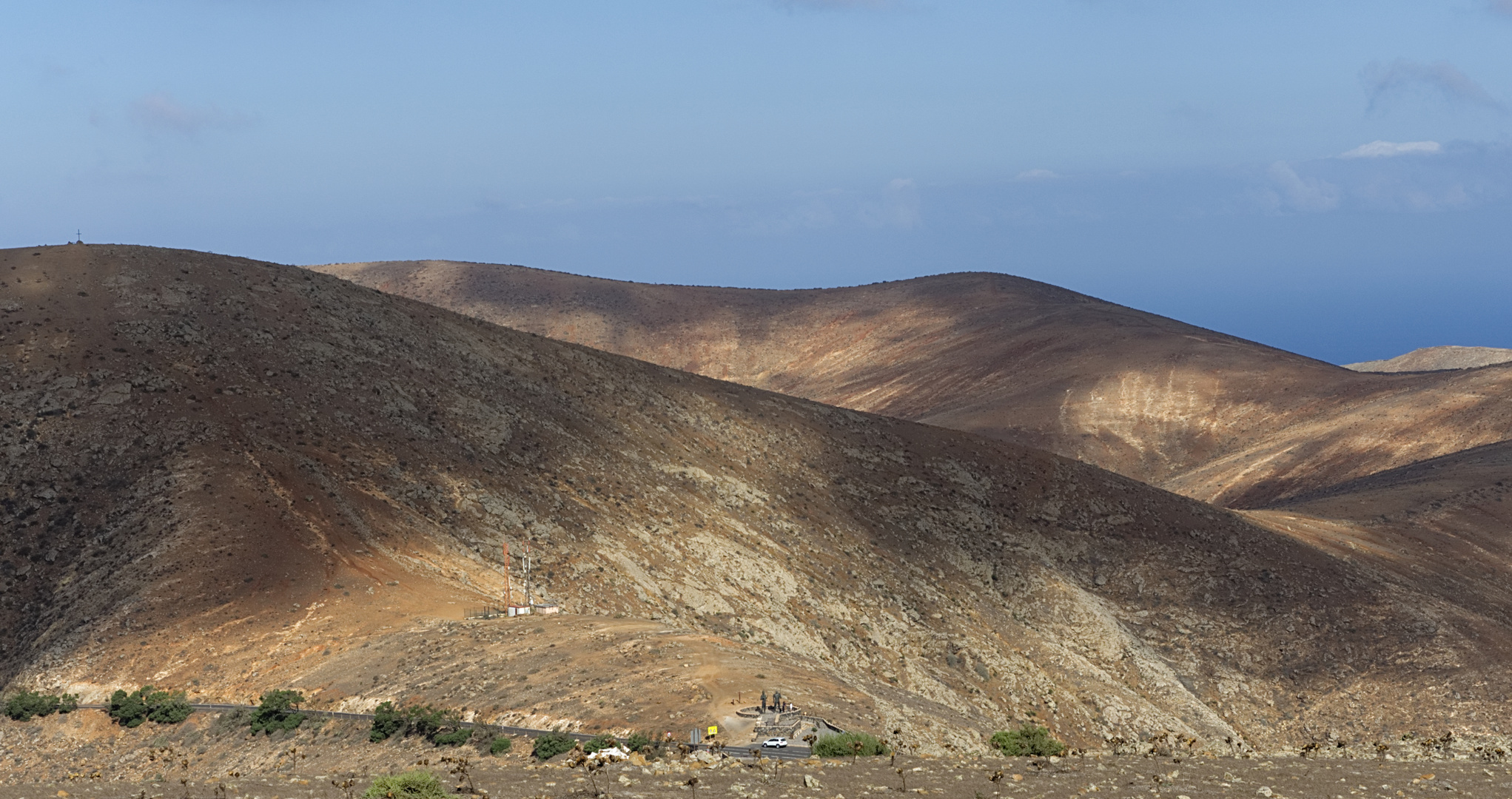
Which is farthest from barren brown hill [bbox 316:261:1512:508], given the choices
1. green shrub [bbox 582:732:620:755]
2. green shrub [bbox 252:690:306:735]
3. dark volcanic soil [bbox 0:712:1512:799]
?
green shrub [bbox 582:732:620:755]

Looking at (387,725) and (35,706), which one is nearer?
(387,725)

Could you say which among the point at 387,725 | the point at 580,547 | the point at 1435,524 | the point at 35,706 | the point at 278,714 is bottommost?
the point at 35,706

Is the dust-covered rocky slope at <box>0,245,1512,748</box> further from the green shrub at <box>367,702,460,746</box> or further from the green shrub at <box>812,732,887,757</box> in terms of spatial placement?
the green shrub at <box>812,732,887,757</box>

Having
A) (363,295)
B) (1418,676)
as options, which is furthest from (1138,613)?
(363,295)

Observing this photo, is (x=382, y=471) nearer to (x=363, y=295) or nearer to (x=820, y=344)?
(x=363, y=295)

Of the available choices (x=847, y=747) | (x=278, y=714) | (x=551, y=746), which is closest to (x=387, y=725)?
(x=278, y=714)

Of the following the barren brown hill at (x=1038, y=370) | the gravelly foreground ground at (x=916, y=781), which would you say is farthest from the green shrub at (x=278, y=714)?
the barren brown hill at (x=1038, y=370)

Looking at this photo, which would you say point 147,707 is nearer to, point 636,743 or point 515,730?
point 515,730

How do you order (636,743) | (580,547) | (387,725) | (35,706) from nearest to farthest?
(636,743) < (387,725) < (35,706) < (580,547)
